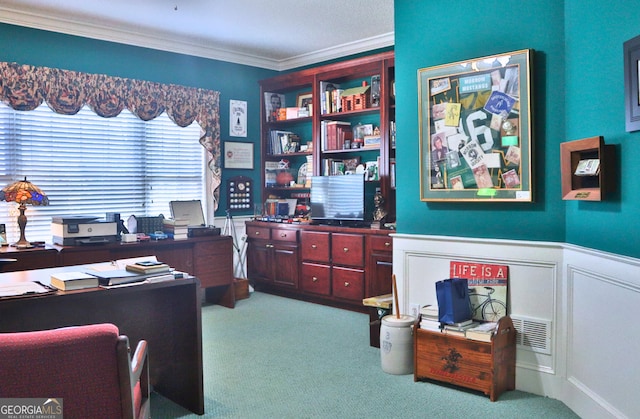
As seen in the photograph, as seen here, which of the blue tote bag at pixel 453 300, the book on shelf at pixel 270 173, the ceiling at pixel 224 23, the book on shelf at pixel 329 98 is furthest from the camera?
the book on shelf at pixel 270 173

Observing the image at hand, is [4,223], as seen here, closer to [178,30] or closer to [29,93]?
[29,93]

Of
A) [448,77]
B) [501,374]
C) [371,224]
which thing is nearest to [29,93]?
[371,224]

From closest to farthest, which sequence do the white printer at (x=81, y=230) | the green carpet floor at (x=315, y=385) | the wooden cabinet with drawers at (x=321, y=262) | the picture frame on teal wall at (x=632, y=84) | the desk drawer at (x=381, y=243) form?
the picture frame on teal wall at (x=632, y=84) → the green carpet floor at (x=315, y=385) → the white printer at (x=81, y=230) → the desk drawer at (x=381, y=243) → the wooden cabinet with drawers at (x=321, y=262)

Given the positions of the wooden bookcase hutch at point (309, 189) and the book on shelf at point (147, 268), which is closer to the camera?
the book on shelf at point (147, 268)

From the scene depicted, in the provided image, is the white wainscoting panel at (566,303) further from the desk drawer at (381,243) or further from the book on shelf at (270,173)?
the book on shelf at (270,173)

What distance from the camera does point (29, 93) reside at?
442 centimetres

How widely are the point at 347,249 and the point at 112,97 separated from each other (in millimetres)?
2599

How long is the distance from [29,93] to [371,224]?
3.14m

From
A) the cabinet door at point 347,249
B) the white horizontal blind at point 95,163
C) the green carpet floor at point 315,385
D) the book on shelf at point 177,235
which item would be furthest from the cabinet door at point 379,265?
the white horizontal blind at point 95,163

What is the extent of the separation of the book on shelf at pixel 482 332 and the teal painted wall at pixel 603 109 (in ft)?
2.11

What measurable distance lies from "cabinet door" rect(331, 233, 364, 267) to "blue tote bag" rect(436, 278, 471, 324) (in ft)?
5.68

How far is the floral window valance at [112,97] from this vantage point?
14.4 ft

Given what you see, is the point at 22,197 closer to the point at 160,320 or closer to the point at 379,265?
the point at 160,320

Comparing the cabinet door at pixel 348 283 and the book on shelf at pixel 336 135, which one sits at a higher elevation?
the book on shelf at pixel 336 135
